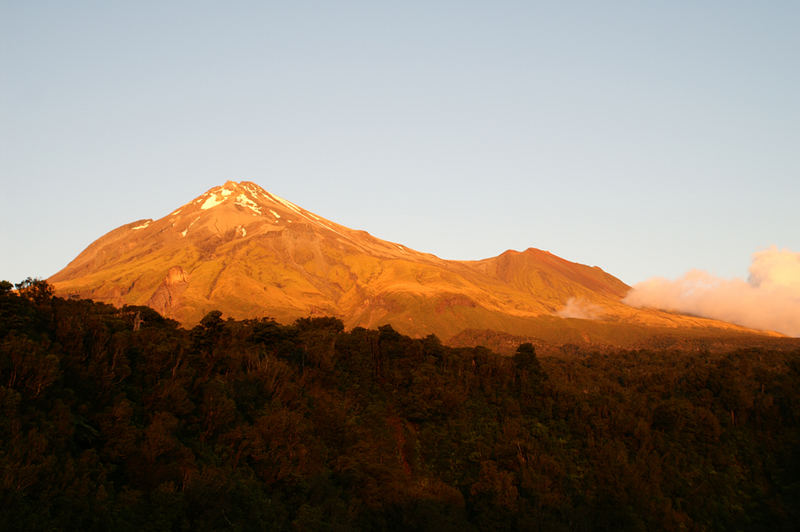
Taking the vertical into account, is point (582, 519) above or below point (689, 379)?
below

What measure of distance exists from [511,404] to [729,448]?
33.3m

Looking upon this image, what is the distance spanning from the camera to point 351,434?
281ft

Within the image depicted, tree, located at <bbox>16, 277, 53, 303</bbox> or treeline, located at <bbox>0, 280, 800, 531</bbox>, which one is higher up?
tree, located at <bbox>16, 277, 53, 303</bbox>

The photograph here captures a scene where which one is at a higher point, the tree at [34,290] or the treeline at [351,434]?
the tree at [34,290]

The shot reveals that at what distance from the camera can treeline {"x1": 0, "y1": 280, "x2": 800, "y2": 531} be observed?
54875 mm

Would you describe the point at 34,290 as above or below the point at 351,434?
above

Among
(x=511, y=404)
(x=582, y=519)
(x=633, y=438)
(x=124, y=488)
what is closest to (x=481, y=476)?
(x=582, y=519)

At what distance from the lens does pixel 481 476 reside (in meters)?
85.4

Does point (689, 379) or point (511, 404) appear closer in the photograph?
point (511, 404)

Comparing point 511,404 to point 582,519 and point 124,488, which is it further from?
point 124,488

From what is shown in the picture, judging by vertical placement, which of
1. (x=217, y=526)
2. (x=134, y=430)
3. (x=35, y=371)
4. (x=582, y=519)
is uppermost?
(x=35, y=371)

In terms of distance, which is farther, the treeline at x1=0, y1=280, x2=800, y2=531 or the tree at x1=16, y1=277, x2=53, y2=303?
the tree at x1=16, y1=277, x2=53, y2=303

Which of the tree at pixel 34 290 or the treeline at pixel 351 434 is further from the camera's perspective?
the tree at pixel 34 290

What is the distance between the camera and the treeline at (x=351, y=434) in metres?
54.9
